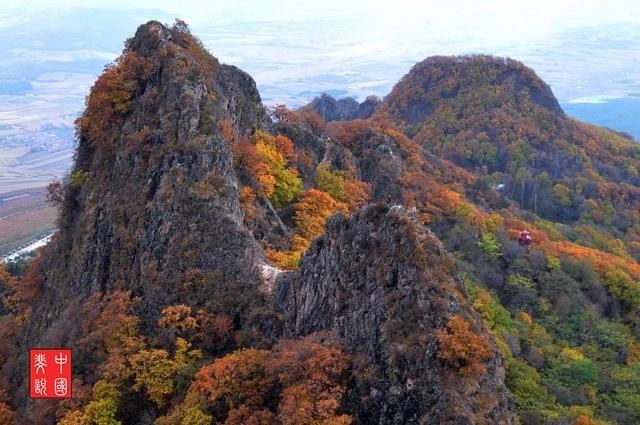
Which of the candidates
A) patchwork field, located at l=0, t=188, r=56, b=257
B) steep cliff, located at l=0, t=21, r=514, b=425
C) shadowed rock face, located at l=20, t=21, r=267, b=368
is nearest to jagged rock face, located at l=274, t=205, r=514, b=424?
steep cliff, located at l=0, t=21, r=514, b=425

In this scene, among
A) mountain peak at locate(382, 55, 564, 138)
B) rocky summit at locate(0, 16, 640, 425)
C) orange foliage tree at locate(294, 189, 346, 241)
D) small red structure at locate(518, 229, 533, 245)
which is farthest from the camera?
mountain peak at locate(382, 55, 564, 138)

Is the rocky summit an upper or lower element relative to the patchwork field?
upper

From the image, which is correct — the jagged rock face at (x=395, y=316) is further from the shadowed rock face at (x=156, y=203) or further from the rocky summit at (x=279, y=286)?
the shadowed rock face at (x=156, y=203)

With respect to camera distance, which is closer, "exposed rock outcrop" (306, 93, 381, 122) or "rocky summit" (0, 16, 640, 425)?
"rocky summit" (0, 16, 640, 425)

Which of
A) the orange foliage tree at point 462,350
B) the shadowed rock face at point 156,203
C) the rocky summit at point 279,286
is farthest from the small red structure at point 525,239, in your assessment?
the orange foliage tree at point 462,350

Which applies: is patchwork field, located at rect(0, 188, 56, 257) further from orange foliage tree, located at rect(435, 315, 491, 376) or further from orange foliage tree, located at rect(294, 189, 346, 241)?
orange foliage tree, located at rect(435, 315, 491, 376)

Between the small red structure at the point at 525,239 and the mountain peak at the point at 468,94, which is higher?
the mountain peak at the point at 468,94
